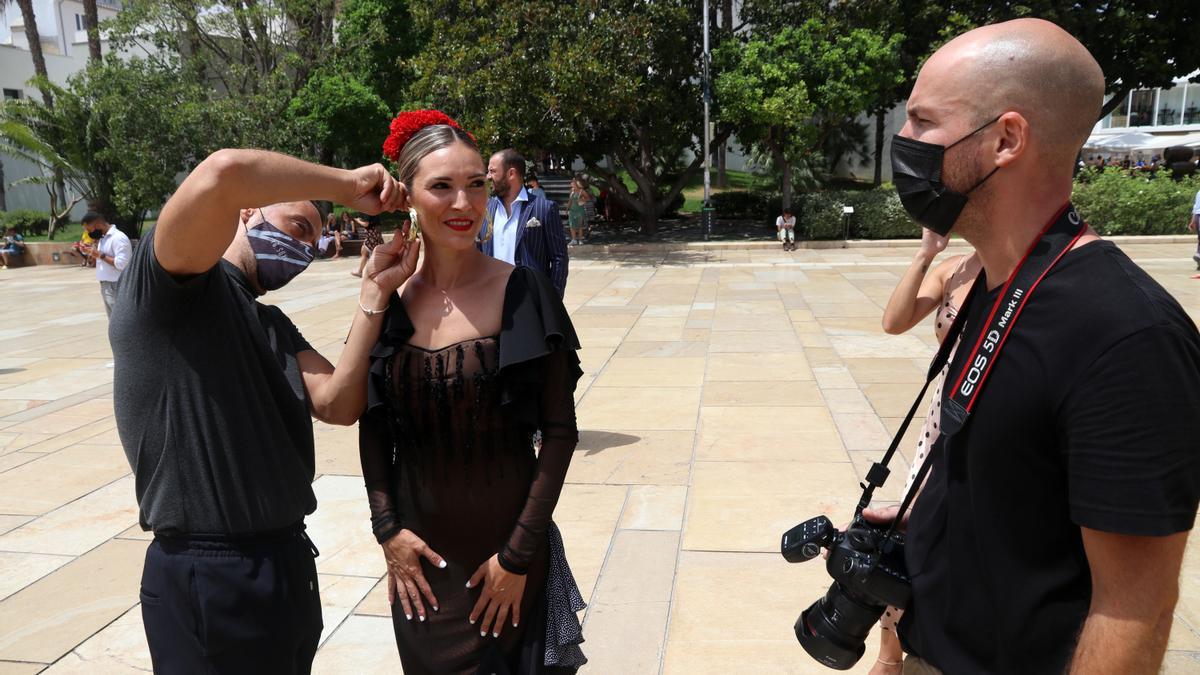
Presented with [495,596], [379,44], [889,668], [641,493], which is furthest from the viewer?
[379,44]

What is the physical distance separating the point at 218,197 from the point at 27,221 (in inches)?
1126

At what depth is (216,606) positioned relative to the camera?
1.86 m

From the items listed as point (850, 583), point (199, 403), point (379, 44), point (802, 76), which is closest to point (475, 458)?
point (199, 403)

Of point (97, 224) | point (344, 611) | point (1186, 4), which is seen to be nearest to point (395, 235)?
point (344, 611)

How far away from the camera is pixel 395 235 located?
2.04 meters

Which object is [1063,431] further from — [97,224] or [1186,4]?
[1186,4]

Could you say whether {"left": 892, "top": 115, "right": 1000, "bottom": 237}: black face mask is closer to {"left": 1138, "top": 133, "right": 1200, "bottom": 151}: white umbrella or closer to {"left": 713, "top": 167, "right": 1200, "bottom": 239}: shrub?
{"left": 713, "top": 167, "right": 1200, "bottom": 239}: shrub

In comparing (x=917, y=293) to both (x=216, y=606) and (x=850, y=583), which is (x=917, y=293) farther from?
(x=216, y=606)

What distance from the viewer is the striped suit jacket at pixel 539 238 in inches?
207

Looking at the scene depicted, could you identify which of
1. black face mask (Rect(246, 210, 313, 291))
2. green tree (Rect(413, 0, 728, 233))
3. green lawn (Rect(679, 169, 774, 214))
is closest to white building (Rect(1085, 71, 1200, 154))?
green lawn (Rect(679, 169, 774, 214))

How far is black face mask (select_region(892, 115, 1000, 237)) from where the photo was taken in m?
1.53

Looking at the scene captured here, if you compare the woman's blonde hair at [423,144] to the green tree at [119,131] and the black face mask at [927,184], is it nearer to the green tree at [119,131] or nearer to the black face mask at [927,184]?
the black face mask at [927,184]

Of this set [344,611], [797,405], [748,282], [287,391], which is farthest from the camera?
[748,282]

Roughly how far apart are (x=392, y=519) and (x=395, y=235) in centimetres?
70
